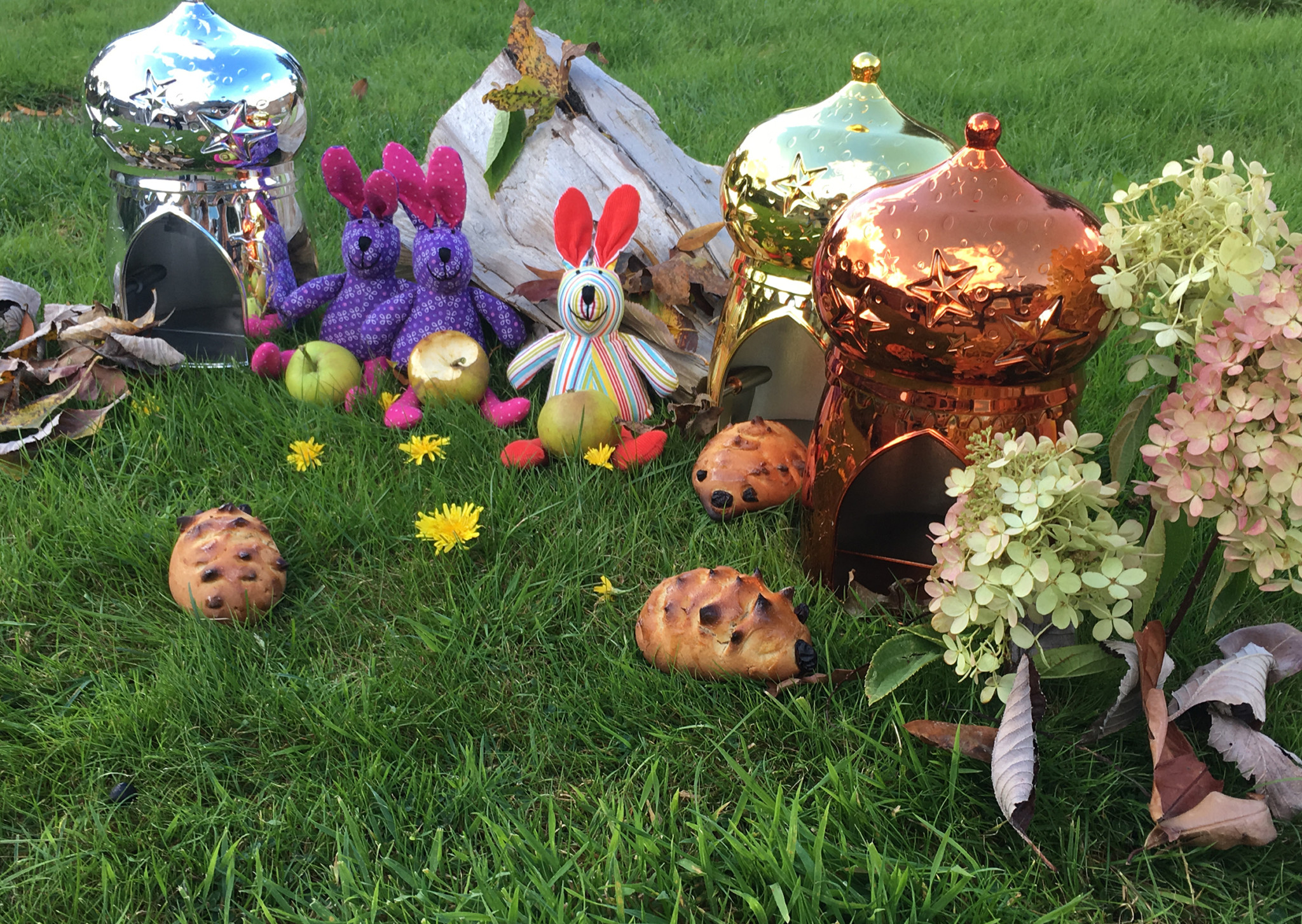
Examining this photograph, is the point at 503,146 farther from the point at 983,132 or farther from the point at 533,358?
the point at 983,132

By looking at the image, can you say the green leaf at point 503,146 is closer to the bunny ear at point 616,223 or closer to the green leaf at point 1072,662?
the bunny ear at point 616,223

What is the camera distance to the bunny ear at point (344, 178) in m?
2.28

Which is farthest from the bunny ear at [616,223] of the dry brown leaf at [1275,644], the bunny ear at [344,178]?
the dry brown leaf at [1275,644]

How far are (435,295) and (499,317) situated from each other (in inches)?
6.5

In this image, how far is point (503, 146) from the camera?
2.79 metres

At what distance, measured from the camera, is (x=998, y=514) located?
1.19 m

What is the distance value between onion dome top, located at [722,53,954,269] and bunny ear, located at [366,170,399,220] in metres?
0.85

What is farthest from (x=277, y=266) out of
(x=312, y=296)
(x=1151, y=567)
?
(x=1151, y=567)

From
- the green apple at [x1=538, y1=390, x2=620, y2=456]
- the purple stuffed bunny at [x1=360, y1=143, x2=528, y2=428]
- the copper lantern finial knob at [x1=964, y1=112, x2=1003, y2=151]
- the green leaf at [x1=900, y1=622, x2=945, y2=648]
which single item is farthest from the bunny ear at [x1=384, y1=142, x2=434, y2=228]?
the green leaf at [x1=900, y1=622, x2=945, y2=648]

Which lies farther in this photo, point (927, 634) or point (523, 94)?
point (523, 94)

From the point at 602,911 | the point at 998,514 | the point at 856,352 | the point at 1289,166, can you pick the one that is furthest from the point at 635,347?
the point at 1289,166

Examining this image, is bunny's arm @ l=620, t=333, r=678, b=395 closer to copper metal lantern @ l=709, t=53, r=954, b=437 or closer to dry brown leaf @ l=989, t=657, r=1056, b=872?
copper metal lantern @ l=709, t=53, r=954, b=437

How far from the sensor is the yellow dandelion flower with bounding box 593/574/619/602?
1.69 meters

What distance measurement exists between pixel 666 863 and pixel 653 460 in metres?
0.99
